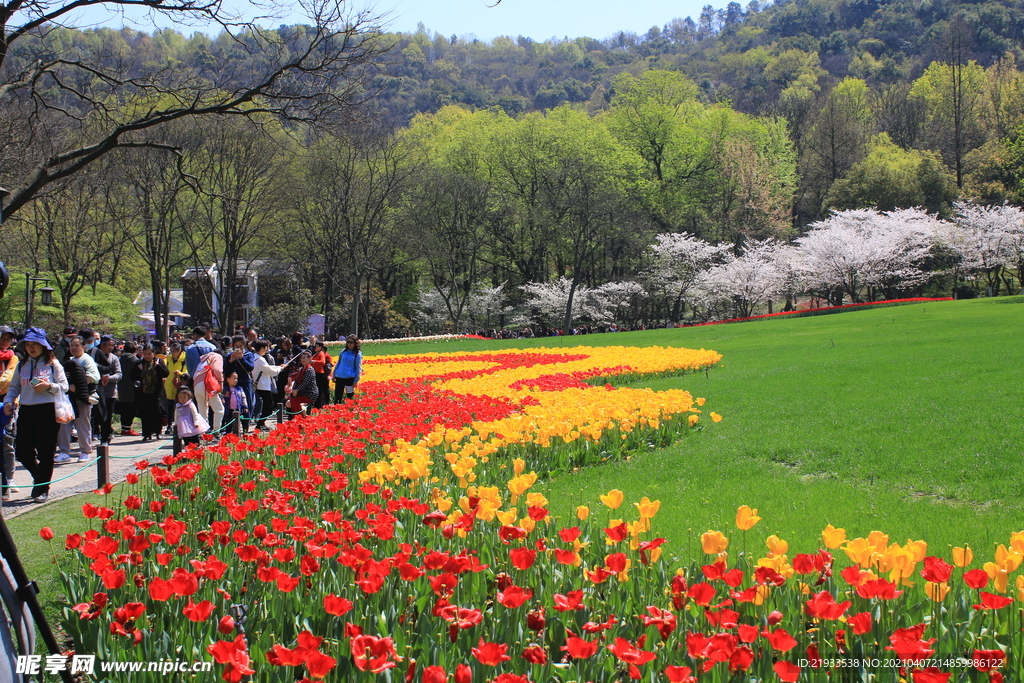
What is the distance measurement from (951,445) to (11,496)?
9.90 metres

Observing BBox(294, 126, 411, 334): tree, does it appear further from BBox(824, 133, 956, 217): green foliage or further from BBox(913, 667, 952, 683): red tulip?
BBox(913, 667, 952, 683): red tulip

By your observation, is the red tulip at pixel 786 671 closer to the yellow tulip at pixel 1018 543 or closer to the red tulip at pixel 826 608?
the red tulip at pixel 826 608

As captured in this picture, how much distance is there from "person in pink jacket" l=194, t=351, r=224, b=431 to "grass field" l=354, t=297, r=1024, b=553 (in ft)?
18.7

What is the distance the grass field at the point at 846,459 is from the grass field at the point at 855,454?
2 centimetres

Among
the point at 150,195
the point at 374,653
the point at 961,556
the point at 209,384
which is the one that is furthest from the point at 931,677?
the point at 150,195

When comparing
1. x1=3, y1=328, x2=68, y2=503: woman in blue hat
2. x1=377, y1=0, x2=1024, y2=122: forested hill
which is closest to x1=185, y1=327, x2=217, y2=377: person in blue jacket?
x1=3, y1=328, x2=68, y2=503: woman in blue hat

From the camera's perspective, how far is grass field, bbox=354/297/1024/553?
6020 millimetres

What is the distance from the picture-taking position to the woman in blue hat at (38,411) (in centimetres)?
834

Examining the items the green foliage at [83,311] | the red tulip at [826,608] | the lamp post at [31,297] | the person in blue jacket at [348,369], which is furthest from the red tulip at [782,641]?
the green foliage at [83,311]

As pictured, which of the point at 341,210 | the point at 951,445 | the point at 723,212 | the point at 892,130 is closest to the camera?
the point at 951,445

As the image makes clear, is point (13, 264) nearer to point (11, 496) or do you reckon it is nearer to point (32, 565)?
point (11, 496)

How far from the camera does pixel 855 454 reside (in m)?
8.12

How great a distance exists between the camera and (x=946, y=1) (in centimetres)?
12362

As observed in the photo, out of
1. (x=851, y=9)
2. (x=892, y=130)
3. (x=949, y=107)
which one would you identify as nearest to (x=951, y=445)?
(x=949, y=107)
